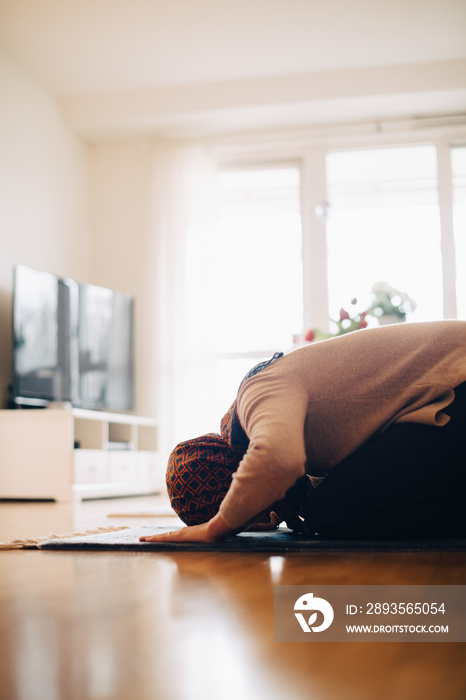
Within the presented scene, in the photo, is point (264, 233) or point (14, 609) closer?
point (14, 609)

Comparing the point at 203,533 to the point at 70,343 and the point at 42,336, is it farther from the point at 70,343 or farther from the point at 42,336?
the point at 70,343

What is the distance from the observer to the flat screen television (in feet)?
14.6

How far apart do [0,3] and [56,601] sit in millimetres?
4217

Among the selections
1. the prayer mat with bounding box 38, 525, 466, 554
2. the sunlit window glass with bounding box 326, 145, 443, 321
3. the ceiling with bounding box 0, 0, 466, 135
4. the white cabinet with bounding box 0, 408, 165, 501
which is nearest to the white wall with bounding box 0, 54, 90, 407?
the ceiling with bounding box 0, 0, 466, 135

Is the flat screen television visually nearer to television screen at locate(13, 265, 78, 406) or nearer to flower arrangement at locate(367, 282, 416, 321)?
television screen at locate(13, 265, 78, 406)

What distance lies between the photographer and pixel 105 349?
536 cm

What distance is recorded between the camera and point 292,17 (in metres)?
4.54

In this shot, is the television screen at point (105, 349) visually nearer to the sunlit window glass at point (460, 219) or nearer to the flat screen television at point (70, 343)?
the flat screen television at point (70, 343)

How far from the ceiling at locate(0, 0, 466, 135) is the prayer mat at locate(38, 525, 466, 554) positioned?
3.62 meters

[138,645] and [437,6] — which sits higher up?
[437,6]

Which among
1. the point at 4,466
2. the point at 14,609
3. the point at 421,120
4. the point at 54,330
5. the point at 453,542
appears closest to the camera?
the point at 14,609

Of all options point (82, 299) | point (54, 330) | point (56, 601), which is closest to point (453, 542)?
point (56, 601)

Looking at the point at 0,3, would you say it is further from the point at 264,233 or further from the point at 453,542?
the point at 453,542

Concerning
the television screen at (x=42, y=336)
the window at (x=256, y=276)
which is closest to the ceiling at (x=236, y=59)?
the window at (x=256, y=276)
